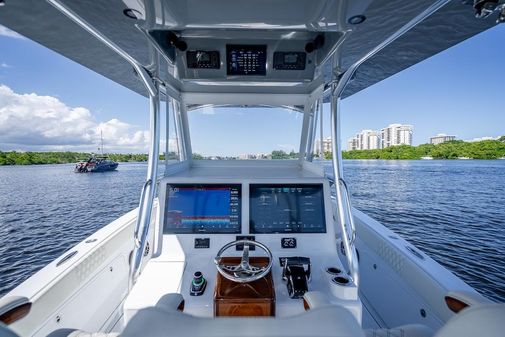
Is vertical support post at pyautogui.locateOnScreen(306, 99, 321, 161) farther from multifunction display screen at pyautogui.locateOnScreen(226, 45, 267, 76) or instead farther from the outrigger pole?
the outrigger pole

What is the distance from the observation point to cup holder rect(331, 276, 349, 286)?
4.68ft

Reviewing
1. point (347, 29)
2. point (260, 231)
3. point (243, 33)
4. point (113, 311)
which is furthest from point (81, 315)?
point (347, 29)

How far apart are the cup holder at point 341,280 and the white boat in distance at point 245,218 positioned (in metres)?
0.02

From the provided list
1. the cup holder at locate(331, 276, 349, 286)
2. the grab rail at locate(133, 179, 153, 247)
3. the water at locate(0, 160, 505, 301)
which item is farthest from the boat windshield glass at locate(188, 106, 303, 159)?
the water at locate(0, 160, 505, 301)

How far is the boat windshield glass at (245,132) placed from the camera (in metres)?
2.77

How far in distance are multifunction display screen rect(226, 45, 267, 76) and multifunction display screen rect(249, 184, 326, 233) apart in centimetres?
114

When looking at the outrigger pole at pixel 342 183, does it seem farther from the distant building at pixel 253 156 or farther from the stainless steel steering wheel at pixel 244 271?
the distant building at pixel 253 156

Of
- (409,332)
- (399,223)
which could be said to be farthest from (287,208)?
(399,223)

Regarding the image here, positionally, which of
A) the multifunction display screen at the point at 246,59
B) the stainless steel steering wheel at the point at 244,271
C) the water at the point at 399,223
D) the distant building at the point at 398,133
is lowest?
the water at the point at 399,223

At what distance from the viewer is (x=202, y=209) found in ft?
6.17

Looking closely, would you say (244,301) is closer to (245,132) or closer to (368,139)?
(245,132)

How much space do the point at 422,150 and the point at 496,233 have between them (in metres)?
34.6

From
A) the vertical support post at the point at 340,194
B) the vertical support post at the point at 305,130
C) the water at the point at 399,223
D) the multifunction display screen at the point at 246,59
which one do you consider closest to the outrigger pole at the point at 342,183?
the vertical support post at the point at 340,194

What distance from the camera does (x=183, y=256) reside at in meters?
1.80
